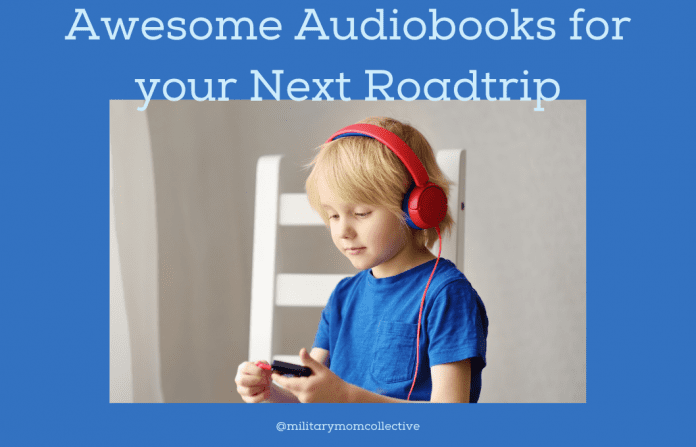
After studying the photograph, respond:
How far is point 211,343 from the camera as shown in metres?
0.99

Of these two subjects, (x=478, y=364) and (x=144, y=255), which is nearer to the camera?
(x=478, y=364)

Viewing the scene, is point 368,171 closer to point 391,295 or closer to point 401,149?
point 401,149

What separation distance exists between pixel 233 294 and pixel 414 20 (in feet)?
1.87

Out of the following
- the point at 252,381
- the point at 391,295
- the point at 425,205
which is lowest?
the point at 252,381

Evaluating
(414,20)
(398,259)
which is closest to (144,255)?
(398,259)

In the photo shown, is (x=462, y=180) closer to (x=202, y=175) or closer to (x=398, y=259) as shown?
(x=398, y=259)

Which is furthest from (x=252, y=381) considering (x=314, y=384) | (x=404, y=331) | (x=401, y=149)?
(x=401, y=149)

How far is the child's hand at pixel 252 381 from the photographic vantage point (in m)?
0.62

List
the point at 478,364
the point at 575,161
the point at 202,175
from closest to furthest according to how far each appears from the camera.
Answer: the point at 478,364, the point at 575,161, the point at 202,175

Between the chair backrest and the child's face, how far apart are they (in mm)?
195

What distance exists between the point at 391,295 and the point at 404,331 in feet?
0.19

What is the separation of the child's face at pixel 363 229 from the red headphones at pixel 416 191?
0.03 m

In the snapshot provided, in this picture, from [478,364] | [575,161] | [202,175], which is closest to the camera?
[478,364]

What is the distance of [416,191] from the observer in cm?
67
